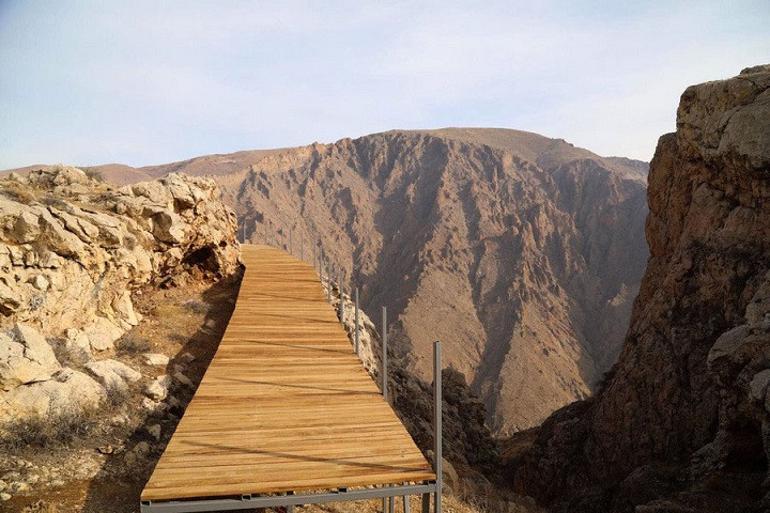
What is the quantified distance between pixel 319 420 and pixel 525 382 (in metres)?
50.7

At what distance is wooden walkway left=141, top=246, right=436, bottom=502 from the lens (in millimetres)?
4559

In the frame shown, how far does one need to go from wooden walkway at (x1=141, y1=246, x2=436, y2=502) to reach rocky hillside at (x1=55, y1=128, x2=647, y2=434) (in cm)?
4115

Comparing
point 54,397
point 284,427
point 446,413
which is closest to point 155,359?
point 54,397

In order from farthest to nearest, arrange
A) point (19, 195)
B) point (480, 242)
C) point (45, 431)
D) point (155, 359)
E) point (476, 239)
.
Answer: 1. point (476, 239)
2. point (480, 242)
3. point (19, 195)
4. point (155, 359)
5. point (45, 431)

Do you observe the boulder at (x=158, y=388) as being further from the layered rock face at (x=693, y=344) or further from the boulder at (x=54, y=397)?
the layered rock face at (x=693, y=344)

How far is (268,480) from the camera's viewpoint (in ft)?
14.7

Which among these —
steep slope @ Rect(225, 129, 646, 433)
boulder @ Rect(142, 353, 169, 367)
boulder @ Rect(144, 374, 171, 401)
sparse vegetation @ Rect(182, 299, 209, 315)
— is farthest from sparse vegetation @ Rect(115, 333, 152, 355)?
steep slope @ Rect(225, 129, 646, 433)

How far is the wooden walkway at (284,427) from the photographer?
4559mm

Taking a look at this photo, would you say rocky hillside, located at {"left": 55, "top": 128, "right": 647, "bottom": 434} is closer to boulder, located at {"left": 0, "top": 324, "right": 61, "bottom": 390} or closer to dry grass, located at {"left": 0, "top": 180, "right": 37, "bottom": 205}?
dry grass, located at {"left": 0, "top": 180, "right": 37, "bottom": 205}

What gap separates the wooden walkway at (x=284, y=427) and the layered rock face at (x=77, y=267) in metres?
2.05

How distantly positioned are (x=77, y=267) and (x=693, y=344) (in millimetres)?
16390

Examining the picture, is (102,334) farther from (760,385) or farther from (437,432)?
(760,385)

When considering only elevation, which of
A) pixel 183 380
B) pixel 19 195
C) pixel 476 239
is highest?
pixel 19 195

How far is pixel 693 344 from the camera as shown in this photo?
14984 millimetres
